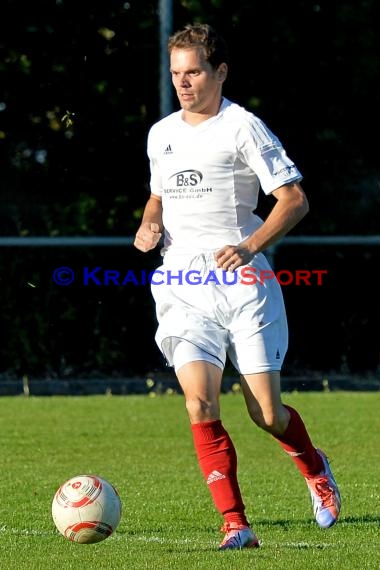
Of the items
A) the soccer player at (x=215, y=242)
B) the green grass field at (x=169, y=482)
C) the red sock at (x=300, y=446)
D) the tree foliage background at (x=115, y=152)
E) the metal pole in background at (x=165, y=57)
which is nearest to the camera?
the green grass field at (x=169, y=482)

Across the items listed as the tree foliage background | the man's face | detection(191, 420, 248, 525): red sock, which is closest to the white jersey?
the man's face

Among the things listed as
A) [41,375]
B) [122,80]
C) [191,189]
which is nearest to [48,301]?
[41,375]

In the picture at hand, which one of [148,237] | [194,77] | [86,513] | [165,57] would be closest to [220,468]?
[86,513]

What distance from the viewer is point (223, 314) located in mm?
6328

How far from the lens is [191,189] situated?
6.33 meters

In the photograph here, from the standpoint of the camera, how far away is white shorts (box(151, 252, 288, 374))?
6.27 metres

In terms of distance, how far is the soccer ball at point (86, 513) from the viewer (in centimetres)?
595

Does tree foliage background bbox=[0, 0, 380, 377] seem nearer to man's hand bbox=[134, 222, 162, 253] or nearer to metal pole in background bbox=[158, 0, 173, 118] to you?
metal pole in background bbox=[158, 0, 173, 118]

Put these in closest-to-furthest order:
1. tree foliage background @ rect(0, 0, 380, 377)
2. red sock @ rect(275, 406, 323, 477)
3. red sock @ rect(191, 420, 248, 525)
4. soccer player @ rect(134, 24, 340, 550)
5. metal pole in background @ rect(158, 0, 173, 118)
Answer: red sock @ rect(191, 420, 248, 525) < soccer player @ rect(134, 24, 340, 550) < red sock @ rect(275, 406, 323, 477) < metal pole in background @ rect(158, 0, 173, 118) < tree foliage background @ rect(0, 0, 380, 377)

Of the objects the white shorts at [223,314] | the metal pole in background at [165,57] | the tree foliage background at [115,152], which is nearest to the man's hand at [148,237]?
the white shorts at [223,314]

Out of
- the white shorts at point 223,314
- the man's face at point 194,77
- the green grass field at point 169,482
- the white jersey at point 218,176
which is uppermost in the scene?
the man's face at point 194,77

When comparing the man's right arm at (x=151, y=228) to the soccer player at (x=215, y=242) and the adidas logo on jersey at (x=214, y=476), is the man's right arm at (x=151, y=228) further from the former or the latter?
the adidas logo on jersey at (x=214, y=476)

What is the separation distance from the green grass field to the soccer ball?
0.07m

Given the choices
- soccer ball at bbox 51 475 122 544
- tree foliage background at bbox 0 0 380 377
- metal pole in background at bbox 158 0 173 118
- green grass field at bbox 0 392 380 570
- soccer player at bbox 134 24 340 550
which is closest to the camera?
green grass field at bbox 0 392 380 570
